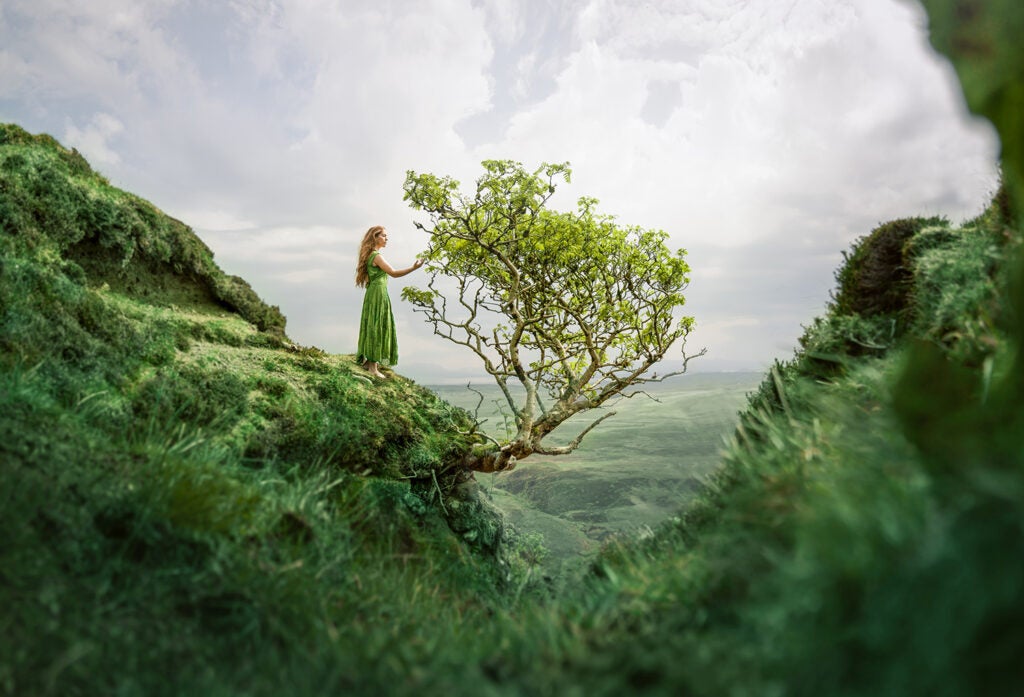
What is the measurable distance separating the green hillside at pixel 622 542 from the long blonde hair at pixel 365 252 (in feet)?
13.7

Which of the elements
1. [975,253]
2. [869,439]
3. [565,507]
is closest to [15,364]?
[869,439]

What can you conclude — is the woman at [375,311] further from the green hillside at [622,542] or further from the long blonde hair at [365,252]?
the green hillside at [622,542]

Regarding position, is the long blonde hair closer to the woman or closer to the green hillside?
the woman

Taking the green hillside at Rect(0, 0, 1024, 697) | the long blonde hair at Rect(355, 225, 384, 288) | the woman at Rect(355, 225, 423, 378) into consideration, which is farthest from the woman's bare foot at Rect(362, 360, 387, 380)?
the green hillside at Rect(0, 0, 1024, 697)

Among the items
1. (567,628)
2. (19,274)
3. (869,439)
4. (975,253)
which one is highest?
(19,274)

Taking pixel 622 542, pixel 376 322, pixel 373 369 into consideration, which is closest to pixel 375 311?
pixel 376 322

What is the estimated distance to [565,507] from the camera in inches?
606

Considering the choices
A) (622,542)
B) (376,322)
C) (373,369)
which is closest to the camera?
(622,542)

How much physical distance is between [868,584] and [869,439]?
3.98 ft

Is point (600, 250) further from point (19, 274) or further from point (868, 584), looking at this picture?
point (868, 584)

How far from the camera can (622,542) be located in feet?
20.3

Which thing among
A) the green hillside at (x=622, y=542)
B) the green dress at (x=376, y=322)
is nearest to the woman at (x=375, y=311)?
the green dress at (x=376, y=322)

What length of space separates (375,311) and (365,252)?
117 cm

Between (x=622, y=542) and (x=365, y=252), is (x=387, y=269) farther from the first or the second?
(x=622, y=542)
